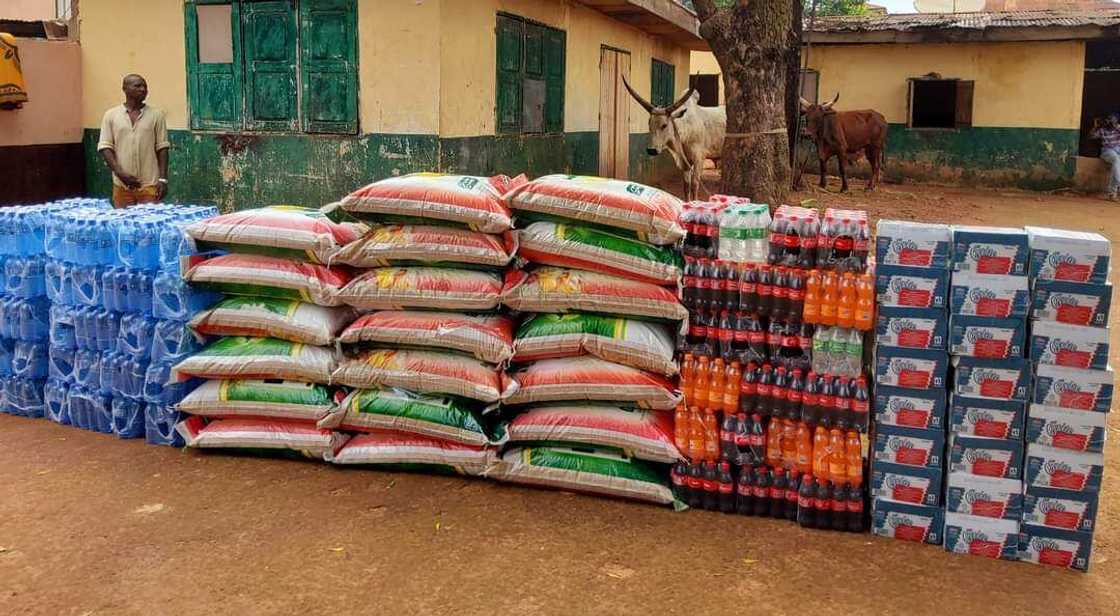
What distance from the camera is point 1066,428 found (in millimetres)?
3453

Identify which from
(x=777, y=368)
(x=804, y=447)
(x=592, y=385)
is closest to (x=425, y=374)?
(x=592, y=385)

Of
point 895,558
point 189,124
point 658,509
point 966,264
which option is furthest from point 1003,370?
point 189,124

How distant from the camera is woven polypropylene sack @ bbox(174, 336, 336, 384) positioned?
4301 millimetres

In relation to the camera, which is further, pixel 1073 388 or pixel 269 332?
pixel 269 332

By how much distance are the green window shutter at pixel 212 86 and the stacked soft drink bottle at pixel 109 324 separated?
13.3 ft

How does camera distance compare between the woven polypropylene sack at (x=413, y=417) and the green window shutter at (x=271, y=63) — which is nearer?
the woven polypropylene sack at (x=413, y=417)


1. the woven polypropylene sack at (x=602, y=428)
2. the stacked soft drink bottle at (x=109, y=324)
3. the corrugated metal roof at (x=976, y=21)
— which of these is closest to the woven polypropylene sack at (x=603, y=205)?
the woven polypropylene sack at (x=602, y=428)

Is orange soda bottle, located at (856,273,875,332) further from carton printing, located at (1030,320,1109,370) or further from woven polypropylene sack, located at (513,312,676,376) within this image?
woven polypropylene sack, located at (513,312,676,376)

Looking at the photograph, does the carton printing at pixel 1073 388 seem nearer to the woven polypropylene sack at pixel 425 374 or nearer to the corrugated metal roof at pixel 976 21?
the woven polypropylene sack at pixel 425 374

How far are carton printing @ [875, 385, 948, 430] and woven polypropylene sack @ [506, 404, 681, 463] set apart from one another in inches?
33.6

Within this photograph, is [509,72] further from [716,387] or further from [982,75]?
[982,75]

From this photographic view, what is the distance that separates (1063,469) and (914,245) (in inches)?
39.1

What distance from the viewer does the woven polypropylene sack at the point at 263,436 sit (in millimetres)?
4309

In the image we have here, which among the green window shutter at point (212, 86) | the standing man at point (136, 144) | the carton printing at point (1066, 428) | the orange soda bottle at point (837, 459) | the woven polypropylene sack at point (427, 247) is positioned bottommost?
the orange soda bottle at point (837, 459)
